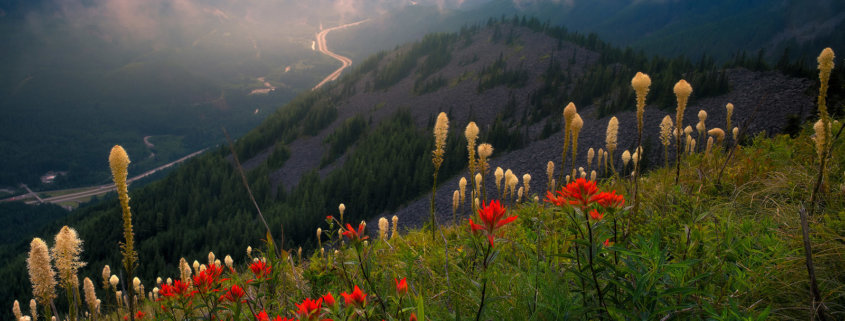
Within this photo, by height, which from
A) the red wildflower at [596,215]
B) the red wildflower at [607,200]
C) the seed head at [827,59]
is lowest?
the red wildflower at [596,215]

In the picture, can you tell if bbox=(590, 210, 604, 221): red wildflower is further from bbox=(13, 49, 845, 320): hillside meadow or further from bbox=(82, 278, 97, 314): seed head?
bbox=(82, 278, 97, 314): seed head

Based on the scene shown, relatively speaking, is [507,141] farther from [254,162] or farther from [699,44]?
[699,44]

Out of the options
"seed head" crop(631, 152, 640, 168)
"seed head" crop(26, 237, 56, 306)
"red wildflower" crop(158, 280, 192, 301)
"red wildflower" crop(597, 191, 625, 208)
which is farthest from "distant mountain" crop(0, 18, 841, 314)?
"red wildflower" crop(158, 280, 192, 301)

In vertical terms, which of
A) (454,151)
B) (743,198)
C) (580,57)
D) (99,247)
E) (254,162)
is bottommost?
(99,247)

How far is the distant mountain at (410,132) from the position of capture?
80.4 ft

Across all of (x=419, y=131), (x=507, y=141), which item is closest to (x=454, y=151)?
(x=507, y=141)

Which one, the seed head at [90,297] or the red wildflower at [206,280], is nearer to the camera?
the red wildflower at [206,280]

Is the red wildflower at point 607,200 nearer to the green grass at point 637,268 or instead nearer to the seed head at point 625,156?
the green grass at point 637,268

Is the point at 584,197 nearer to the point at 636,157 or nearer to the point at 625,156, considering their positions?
the point at 636,157

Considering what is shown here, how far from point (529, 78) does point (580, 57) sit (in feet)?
33.5

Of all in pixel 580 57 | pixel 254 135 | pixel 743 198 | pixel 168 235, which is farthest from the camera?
pixel 254 135

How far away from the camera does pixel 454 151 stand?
3195 cm

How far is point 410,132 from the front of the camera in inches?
1713

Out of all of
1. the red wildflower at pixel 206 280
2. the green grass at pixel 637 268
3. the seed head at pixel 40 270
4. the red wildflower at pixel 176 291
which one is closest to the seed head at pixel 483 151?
the green grass at pixel 637 268
